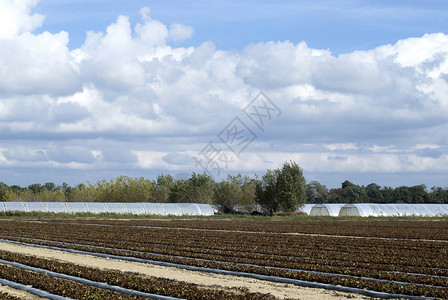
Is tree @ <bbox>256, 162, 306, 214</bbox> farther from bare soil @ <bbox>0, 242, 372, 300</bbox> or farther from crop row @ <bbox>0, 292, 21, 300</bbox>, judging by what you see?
crop row @ <bbox>0, 292, 21, 300</bbox>

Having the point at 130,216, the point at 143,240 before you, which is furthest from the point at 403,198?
the point at 143,240

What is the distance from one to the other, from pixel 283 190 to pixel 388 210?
40.2 ft

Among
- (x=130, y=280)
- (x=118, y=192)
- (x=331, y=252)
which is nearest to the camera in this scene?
(x=130, y=280)

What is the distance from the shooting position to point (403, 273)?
14.8 m

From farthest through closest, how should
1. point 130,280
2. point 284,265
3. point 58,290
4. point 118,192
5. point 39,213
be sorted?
point 118,192
point 39,213
point 284,265
point 130,280
point 58,290

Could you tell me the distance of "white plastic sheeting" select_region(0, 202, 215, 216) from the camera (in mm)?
52625

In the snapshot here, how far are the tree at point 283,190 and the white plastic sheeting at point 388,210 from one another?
558 cm

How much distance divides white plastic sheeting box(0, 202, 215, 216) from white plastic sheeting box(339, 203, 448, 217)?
1604cm

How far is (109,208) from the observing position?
56.8 metres

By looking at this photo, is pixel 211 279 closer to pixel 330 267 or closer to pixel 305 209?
pixel 330 267

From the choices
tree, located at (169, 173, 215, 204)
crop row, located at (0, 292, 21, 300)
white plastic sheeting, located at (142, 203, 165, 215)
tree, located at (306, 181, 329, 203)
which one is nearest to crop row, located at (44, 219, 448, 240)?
white plastic sheeting, located at (142, 203, 165, 215)

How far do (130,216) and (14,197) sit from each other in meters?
43.9

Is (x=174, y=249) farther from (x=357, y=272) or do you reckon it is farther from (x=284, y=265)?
(x=357, y=272)

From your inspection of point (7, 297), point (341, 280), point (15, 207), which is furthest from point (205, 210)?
point (7, 297)
